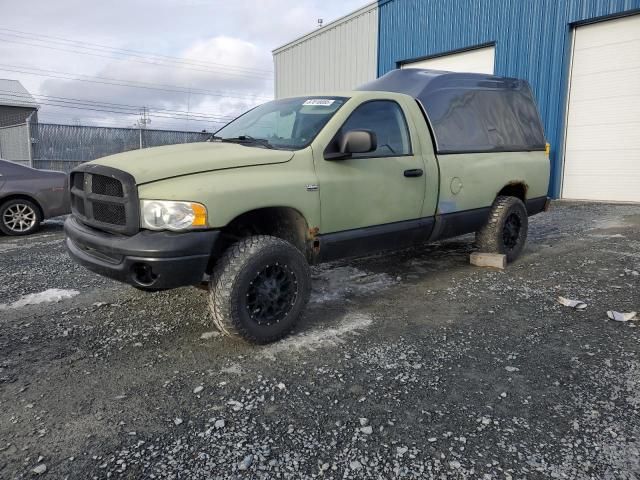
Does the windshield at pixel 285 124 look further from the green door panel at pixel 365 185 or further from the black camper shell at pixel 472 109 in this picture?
the black camper shell at pixel 472 109

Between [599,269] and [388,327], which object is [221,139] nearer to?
[388,327]

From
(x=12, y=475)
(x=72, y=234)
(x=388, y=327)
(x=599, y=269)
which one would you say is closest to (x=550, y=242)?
(x=599, y=269)

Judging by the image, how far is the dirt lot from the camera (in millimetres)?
2191

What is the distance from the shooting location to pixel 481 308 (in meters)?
4.21

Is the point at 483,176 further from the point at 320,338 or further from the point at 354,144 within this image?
the point at 320,338

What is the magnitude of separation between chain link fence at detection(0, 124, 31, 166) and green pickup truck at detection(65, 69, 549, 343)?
41.2 ft

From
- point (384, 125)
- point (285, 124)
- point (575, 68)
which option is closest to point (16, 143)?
point (285, 124)

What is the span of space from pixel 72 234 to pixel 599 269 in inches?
210

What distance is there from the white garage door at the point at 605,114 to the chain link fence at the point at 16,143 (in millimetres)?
14697

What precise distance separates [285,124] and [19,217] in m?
5.82

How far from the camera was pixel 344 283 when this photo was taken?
16.1ft

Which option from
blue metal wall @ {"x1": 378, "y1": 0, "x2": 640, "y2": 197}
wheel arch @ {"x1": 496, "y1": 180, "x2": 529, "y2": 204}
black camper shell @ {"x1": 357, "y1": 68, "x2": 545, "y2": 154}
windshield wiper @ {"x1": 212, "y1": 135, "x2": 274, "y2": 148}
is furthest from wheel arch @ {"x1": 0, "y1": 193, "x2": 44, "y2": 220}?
blue metal wall @ {"x1": 378, "y1": 0, "x2": 640, "y2": 197}

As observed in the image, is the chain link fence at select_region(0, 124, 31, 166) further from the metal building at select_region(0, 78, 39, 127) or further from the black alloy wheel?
the metal building at select_region(0, 78, 39, 127)

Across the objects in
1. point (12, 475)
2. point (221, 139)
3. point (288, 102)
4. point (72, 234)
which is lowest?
point (12, 475)
